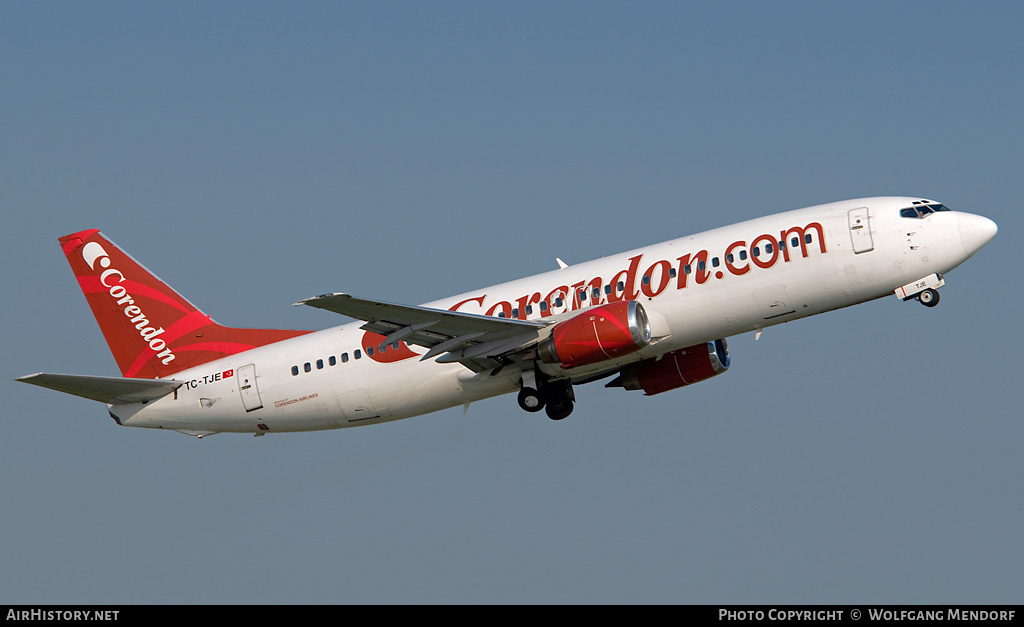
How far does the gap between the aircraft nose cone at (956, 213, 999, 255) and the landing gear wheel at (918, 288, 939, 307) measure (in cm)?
→ 161

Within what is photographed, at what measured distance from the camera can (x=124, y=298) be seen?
1828 inches

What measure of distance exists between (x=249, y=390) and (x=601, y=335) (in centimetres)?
1287

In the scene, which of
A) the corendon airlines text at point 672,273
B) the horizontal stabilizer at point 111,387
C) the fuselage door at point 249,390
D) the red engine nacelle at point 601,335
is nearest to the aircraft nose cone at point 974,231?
the corendon airlines text at point 672,273

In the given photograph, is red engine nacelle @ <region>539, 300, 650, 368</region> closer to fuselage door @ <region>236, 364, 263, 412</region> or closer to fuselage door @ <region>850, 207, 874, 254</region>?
fuselage door @ <region>850, 207, 874, 254</region>

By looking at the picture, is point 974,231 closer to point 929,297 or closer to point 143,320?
point 929,297

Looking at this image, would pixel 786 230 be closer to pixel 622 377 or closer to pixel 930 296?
pixel 930 296

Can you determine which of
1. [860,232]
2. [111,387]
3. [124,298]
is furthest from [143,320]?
[860,232]

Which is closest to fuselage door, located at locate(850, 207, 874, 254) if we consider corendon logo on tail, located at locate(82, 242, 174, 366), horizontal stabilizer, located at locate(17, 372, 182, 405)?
horizontal stabilizer, located at locate(17, 372, 182, 405)

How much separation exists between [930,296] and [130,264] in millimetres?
28480

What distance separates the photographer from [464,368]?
41.0 metres

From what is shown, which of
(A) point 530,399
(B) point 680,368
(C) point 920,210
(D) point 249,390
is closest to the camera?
(C) point 920,210

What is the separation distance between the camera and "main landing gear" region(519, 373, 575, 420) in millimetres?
41062

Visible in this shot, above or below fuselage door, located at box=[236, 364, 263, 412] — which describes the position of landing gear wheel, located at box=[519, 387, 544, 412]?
below

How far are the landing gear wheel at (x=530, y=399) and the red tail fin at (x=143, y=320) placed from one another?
27.5ft
